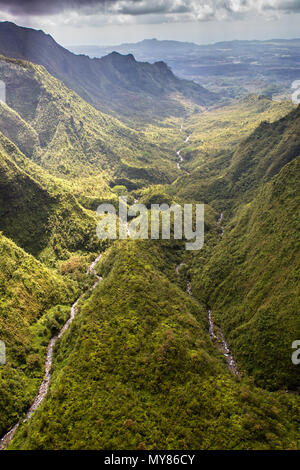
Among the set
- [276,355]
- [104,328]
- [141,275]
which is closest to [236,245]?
[141,275]

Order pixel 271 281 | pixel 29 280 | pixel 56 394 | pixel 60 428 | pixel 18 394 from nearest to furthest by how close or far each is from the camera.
→ pixel 60 428
pixel 56 394
pixel 18 394
pixel 271 281
pixel 29 280

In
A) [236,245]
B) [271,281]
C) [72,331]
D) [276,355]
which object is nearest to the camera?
[276,355]

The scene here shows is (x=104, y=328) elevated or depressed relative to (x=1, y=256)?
depressed

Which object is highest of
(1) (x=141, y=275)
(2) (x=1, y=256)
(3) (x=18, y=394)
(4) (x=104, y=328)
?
(2) (x=1, y=256)

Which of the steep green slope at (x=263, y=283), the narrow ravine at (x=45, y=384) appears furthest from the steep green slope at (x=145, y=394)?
the steep green slope at (x=263, y=283)

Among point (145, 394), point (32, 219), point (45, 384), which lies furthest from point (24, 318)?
point (32, 219)

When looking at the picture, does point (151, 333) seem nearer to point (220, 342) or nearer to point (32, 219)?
point (220, 342)
